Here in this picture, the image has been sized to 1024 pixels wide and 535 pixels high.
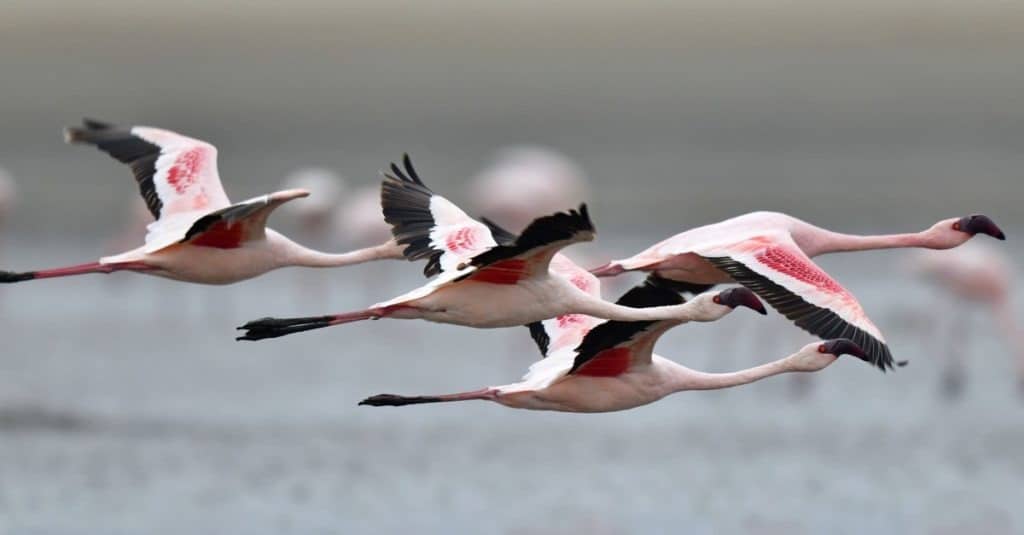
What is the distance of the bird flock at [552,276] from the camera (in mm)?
10742

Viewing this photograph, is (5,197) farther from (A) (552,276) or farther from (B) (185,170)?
(A) (552,276)

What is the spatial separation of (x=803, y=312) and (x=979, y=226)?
1.43 meters

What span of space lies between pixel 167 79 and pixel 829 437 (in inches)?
1149

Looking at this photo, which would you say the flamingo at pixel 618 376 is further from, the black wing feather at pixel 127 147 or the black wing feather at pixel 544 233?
the black wing feather at pixel 127 147

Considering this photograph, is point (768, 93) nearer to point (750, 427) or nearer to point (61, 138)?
point (61, 138)

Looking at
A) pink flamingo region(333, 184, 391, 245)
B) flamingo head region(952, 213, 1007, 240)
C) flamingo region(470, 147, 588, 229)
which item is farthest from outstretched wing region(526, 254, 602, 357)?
pink flamingo region(333, 184, 391, 245)

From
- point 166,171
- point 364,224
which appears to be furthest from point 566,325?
point 364,224

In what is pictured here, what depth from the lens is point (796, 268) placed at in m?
11.1

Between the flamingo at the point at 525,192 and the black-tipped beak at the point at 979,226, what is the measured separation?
36.5 ft

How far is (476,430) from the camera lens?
18672mm

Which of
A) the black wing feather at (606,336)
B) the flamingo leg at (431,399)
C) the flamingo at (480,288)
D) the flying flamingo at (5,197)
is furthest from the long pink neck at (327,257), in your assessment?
the flying flamingo at (5,197)

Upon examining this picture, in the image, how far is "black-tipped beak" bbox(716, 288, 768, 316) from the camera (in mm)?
10703

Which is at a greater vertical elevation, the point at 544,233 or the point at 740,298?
the point at 544,233

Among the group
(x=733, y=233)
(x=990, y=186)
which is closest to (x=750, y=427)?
A: (x=733, y=233)
